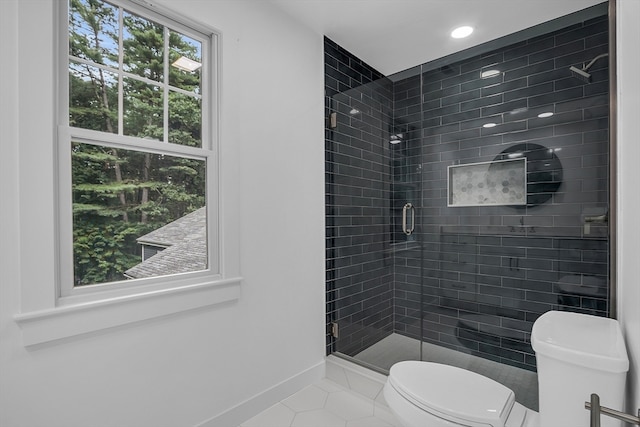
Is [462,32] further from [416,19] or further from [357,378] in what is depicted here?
[357,378]

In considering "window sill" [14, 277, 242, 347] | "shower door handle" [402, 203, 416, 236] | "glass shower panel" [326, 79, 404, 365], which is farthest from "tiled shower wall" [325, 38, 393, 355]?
"window sill" [14, 277, 242, 347]

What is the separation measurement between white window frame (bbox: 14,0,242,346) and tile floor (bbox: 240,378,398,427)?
0.87 m

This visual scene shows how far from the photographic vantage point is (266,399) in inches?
77.5

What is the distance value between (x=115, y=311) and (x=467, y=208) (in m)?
2.21

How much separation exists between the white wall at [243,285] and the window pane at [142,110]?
1.03ft

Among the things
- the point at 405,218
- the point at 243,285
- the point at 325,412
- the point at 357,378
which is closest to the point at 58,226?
the point at 243,285

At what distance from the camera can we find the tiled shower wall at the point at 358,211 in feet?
8.30

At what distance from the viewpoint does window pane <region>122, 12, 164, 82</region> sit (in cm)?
150

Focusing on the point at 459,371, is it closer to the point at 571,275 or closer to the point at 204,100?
the point at 571,275

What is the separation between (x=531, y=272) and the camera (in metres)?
2.09

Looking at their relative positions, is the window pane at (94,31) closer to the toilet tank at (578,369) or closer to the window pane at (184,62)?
the window pane at (184,62)

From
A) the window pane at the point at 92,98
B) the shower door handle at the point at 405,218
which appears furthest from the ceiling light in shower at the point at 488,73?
the window pane at the point at 92,98

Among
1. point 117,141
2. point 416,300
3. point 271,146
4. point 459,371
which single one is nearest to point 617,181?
point 459,371

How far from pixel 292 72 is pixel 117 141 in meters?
1.21
